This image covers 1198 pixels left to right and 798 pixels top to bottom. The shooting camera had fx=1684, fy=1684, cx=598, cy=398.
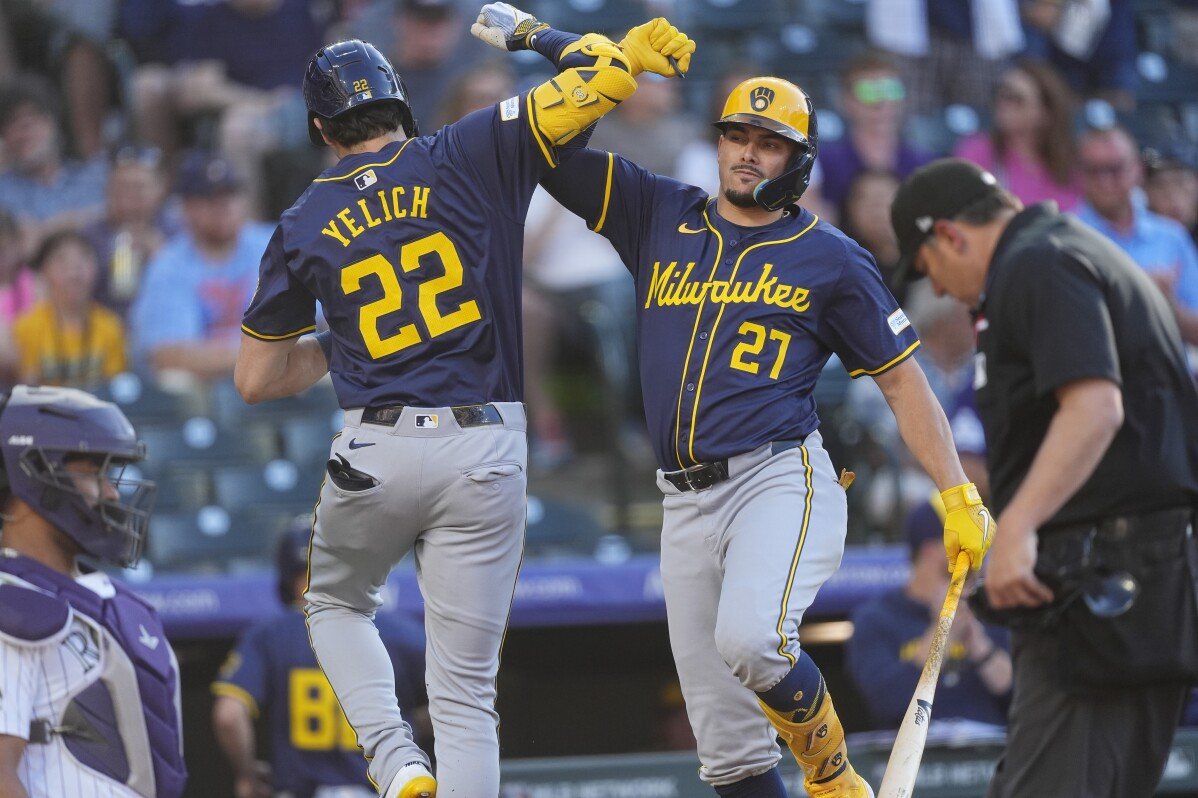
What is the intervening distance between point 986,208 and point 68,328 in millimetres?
5084

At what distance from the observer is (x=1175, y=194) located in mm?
8898

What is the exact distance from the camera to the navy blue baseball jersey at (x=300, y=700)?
19.8 ft

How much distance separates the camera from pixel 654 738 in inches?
295

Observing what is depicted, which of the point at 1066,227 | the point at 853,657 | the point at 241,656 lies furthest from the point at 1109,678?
the point at 241,656

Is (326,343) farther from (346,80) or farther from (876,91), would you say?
(876,91)

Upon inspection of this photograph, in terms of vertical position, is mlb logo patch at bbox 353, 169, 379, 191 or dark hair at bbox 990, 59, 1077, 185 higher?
mlb logo patch at bbox 353, 169, 379, 191

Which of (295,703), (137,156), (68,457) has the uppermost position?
(68,457)

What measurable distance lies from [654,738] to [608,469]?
1.21 m

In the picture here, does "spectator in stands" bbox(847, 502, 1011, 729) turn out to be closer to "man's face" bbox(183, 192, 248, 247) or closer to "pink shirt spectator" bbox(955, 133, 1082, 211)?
Answer: "pink shirt spectator" bbox(955, 133, 1082, 211)

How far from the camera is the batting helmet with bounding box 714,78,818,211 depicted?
13.3 feet

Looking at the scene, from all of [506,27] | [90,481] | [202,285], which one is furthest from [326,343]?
[202,285]

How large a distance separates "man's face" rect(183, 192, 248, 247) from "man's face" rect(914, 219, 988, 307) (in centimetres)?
462

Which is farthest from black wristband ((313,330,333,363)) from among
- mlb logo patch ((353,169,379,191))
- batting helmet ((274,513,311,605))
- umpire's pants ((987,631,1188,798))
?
batting helmet ((274,513,311,605))

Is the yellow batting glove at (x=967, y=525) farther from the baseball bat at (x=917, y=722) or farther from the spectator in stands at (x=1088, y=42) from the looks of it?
the spectator in stands at (x=1088, y=42)
